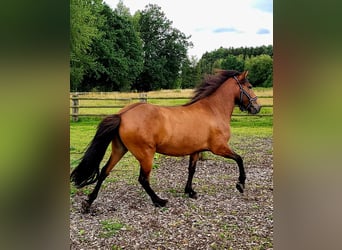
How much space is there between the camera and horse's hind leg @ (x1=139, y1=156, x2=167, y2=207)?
1238 millimetres

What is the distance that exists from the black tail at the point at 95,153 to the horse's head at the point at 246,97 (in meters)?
0.47

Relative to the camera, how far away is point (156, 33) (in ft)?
3.72

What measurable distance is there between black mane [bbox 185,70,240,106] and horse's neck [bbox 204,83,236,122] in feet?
0.08

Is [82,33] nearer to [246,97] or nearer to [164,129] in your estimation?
[164,129]

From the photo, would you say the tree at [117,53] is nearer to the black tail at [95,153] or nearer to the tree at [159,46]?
the tree at [159,46]

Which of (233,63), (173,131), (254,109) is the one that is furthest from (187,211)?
(233,63)

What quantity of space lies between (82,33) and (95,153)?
44 centimetres

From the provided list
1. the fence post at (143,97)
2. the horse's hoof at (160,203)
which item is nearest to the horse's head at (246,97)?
the fence post at (143,97)

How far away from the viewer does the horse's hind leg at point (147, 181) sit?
1.24 m

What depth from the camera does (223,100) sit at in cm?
134

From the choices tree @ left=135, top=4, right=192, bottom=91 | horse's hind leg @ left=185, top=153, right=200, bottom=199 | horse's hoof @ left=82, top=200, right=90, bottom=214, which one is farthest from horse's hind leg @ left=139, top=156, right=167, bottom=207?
tree @ left=135, top=4, right=192, bottom=91

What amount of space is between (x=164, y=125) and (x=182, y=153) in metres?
0.13

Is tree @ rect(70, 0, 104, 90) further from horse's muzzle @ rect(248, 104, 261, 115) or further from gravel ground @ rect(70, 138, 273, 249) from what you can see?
horse's muzzle @ rect(248, 104, 261, 115)
